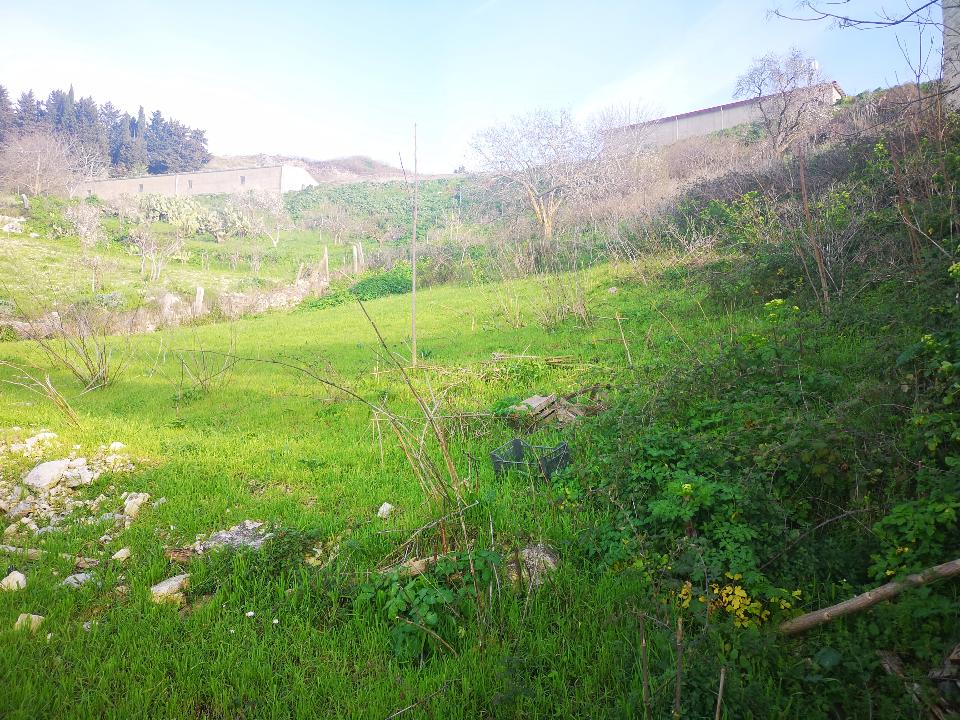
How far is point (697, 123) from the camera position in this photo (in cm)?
2931

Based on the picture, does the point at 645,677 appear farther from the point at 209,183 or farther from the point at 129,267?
the point at 209,183

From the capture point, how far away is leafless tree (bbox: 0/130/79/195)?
102ft

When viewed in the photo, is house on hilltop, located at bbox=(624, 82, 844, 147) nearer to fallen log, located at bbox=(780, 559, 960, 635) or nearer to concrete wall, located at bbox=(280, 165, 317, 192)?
concrete wall, located at bbox=(280, 165, 317, 192)

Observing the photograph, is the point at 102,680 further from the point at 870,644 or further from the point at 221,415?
the point at 221,415

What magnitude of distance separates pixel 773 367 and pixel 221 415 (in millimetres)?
5765

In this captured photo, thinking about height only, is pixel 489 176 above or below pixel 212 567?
above

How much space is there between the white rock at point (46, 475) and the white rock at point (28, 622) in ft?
6.79

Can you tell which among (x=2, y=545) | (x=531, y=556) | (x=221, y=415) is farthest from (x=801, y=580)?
(x=221, y=415)

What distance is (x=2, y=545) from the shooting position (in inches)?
138

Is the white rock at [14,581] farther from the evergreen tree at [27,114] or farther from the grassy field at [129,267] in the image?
the evergreen tree at [27,114]

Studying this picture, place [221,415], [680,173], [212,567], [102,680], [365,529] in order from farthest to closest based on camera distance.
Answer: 1. [680,173]
2. [221,415]
3. [365,529]
4. [212,567]
5. [102,680]

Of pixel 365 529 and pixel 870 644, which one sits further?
pixel 365 529

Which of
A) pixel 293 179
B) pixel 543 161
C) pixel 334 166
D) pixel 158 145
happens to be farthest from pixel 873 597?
pixel 158 145

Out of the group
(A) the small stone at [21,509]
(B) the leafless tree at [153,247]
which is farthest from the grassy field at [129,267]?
(A) the small stone at [21,509]
